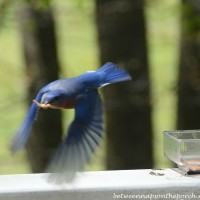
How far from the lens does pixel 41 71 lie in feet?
24.7

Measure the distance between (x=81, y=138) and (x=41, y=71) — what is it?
151 inches

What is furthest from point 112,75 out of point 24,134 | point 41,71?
point 41,71

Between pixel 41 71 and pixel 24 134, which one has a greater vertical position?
pixel 41 71

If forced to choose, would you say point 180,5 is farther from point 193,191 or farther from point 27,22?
point 193,191

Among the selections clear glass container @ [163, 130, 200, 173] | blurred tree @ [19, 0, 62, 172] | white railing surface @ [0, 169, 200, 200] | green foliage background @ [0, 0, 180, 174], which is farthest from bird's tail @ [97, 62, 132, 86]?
blurred tree @ [19, 0, 62, 172]

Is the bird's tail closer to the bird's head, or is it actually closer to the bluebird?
the bluebird

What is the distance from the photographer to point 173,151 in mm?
3465

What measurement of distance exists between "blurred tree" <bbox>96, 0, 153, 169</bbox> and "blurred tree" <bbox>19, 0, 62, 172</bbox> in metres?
0.53

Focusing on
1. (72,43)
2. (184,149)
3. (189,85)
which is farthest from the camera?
(72,43)

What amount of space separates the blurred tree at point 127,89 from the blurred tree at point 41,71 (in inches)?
21.0

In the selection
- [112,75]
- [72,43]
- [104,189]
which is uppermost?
[72,43]

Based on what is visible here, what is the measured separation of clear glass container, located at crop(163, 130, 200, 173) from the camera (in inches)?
134

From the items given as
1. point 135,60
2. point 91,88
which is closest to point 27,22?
point 135,60

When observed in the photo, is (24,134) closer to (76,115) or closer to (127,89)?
(76,115)
